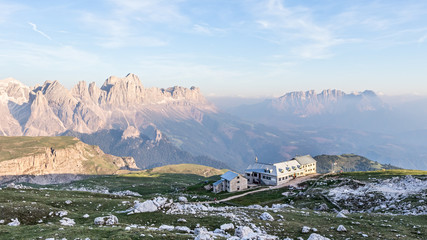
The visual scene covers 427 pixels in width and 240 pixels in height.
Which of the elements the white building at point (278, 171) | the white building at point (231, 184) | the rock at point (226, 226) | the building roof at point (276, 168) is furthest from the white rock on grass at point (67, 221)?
the building roof at point (276, 168)

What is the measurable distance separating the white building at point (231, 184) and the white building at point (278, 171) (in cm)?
1142

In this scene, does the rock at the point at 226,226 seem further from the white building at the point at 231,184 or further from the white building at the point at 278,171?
the white building at the point at 278,171

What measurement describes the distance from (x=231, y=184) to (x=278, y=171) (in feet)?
73.2

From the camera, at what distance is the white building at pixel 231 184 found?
352 ft

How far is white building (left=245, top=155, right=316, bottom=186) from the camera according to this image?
11338 cm

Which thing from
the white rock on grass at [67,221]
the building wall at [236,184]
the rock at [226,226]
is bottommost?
the building wall at [236,184]

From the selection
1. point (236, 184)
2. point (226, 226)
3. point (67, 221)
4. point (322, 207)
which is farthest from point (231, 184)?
point (67, 221)

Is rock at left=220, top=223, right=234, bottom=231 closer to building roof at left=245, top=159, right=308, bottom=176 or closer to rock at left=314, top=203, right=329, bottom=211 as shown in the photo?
rock at left=314, top=203, right=329, bottom=211

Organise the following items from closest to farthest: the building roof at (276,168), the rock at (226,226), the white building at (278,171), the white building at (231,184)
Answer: the rock at (226,226), the white building at (231,184), the white building at (278,171), the building roof at (276,168)

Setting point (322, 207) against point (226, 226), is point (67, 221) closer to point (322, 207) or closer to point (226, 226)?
point (226, 226)

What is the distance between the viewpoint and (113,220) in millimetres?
34688

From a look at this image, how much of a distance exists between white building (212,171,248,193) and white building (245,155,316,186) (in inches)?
450

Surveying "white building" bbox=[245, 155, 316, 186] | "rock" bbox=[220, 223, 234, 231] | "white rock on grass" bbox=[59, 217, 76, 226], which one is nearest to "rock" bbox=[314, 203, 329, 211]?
"rock" bbox=[220, 223, 234, 231]

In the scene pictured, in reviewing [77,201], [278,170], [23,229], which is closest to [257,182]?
[278,170]
